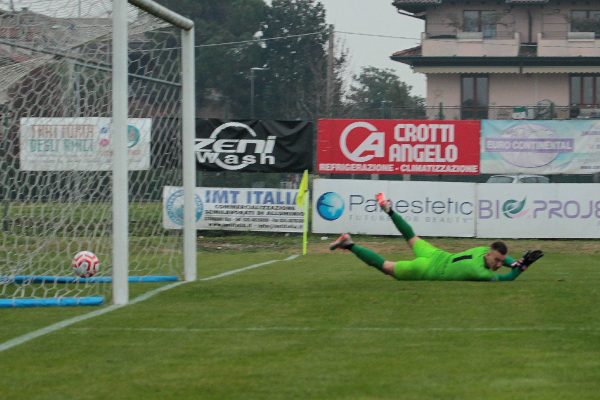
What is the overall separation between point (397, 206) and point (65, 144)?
1361 cm

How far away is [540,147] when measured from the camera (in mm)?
27922

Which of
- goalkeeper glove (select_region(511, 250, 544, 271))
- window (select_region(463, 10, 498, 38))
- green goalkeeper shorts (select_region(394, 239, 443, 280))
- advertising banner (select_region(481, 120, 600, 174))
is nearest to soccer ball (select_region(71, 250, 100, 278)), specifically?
green goalkeeper shorts (select_region(394, 239, 443, 280))

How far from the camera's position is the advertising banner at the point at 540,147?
27.9 metres

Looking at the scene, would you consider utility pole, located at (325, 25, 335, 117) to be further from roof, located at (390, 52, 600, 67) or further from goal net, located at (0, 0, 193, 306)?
goal net, located at (0, 0, 193, 306)

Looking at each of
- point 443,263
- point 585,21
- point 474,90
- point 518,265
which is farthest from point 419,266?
point 585,21

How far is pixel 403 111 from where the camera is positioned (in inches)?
1454

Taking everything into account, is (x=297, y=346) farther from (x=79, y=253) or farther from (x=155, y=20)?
(x=155, y=20)

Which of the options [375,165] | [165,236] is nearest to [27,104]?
[165,236]

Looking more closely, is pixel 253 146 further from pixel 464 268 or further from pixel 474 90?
pixel 474 90

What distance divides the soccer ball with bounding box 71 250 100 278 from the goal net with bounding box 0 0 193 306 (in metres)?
0.12

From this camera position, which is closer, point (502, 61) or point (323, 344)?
point (323, 344)

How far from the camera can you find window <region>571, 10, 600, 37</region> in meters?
56.9

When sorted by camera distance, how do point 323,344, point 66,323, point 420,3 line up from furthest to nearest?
point 420,3 < point 66,323 < point 323,344

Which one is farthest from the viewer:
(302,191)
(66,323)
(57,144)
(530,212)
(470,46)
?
(470,46)
